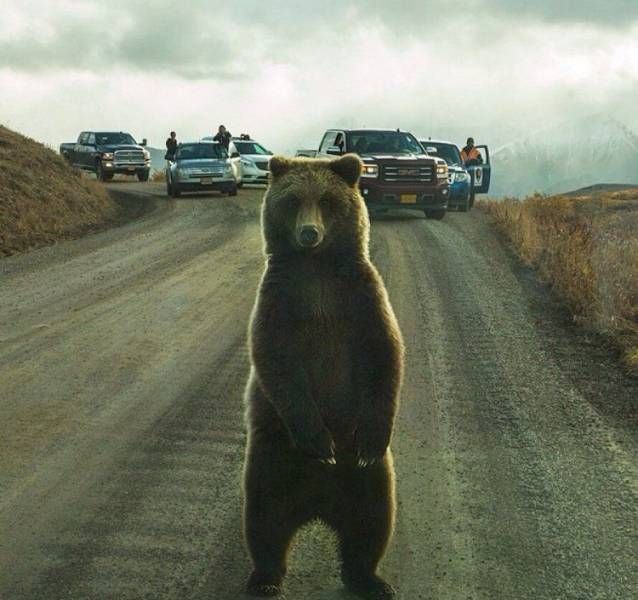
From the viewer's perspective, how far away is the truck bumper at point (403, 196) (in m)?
24.8

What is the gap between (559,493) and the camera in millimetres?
6730

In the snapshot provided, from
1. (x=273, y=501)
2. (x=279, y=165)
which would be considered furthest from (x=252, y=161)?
(x=273, y=501)

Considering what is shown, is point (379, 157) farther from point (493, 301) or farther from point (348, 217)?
point (348, 217)

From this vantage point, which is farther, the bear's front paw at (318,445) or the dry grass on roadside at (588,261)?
the dry grass on roadside at (588,261)

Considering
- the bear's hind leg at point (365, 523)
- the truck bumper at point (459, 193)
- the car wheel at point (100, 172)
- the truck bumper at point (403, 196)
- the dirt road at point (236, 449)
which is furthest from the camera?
the car wheel at point (100, 172)

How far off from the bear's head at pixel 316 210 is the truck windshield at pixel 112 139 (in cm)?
4113

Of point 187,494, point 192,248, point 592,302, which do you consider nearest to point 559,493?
point 187,494

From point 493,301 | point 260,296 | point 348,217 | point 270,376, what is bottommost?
point 493,301

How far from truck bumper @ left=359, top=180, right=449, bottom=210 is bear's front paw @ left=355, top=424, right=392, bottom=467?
20.1 metres

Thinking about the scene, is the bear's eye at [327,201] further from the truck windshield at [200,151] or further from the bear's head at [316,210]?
the truck windshield at [200,151]

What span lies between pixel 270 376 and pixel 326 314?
35 cm

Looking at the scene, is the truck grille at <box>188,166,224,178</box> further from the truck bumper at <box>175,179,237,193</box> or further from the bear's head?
the bear's head

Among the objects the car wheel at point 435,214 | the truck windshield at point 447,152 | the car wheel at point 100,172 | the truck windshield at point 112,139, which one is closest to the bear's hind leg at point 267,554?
the car wheel at point 435,214

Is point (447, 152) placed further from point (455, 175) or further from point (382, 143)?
point (382, 143)
